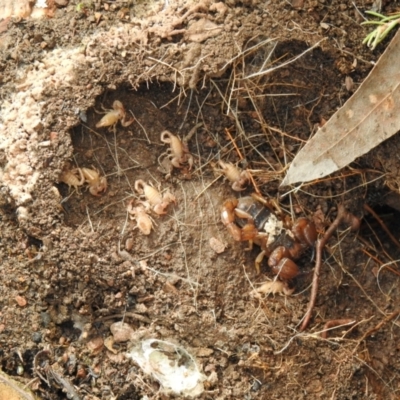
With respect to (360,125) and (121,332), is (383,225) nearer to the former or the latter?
(360,125)

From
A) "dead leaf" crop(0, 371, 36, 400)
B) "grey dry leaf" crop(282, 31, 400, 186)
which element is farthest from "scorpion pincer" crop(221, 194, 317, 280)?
"dead leaf" crop(0, 371, 36, 400)

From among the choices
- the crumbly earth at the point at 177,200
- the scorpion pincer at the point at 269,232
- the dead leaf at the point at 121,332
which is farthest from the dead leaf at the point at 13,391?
the scorpion pincer at the point at 269,232

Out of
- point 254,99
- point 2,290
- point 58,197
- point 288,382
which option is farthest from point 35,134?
point 288,382

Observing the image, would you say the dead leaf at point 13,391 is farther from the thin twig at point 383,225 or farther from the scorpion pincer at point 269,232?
the thin twig at point 383,225

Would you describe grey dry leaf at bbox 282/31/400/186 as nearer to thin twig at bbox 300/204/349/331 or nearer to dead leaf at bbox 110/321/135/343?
→ thin twig at bbox 300/204/349/331

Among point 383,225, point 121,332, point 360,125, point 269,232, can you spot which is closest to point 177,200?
point 269,232
